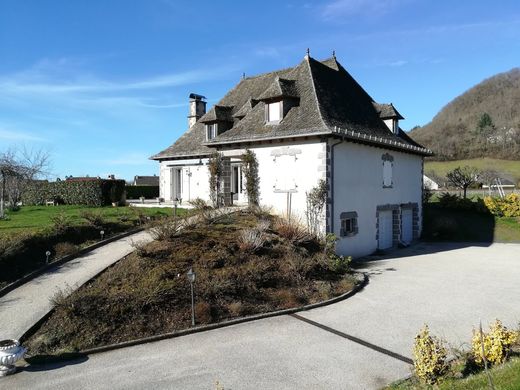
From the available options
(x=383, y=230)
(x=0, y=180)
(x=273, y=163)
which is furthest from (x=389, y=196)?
(x=0, y=180)

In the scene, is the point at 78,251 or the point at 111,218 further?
the point at 111,218

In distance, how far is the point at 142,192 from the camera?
35.0 meters

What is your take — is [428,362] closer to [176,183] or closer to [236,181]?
[236,181]

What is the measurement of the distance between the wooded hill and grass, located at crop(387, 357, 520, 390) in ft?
205

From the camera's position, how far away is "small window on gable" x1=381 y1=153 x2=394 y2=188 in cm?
1894

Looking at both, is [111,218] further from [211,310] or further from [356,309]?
[356,309]

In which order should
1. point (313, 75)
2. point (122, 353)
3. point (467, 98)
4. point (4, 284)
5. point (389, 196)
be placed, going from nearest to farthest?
point (122, 353) < point (4, 284) < point (313, 75) < point (389, 196) < point (467, 98)

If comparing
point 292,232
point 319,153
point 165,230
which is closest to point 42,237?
point 165,230

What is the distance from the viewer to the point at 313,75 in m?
17.7

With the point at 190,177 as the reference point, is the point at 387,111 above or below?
above

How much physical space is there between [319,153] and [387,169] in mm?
5487

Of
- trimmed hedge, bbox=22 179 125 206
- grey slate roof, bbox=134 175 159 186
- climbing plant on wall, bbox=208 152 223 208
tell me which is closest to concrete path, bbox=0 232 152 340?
climbing plant on wall, bbox=208 152 223 208

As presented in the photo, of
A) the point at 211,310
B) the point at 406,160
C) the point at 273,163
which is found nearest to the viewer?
the point at 211,310

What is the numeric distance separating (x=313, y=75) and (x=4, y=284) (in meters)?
13.4
